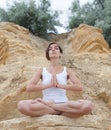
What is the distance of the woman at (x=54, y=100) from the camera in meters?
5.64

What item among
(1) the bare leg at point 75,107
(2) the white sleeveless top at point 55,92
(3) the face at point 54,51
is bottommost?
(1) the bare leg at point 75,107

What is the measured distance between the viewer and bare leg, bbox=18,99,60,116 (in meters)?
5.64

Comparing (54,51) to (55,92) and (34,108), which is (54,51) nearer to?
(55,92)

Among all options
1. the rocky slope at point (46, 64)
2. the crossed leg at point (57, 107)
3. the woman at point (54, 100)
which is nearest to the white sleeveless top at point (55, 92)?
the woman at point (54, 100)

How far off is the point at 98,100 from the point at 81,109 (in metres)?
1.79

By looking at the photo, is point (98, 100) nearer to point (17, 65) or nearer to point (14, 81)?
point (14, 81)

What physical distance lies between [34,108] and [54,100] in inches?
10.8

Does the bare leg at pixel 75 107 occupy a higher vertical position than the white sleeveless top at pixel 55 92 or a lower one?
lower

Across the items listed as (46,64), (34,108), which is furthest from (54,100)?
(46,64)

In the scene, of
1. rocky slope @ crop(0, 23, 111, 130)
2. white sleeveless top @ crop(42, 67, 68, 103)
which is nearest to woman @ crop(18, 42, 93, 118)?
white sleeveless top @ crop(42, 67, 68, 103)

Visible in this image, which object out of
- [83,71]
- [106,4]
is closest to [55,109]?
[83,71]

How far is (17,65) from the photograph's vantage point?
8.97 meters

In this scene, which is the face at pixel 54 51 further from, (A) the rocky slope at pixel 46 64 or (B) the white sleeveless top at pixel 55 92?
(A) the rocky slope at pixel 46 64

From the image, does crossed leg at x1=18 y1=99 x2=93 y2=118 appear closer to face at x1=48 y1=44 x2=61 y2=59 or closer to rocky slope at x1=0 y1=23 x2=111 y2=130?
rocky slope at x1=0 y1=23 x2=111 y2=130
